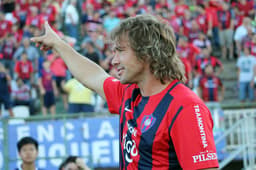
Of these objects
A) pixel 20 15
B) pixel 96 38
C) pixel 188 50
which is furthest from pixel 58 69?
pixel 20 15

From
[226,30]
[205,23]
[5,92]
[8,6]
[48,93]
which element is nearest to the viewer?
[5,92]

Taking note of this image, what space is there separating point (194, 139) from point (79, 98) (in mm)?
10124

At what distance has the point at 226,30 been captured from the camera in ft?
59.0

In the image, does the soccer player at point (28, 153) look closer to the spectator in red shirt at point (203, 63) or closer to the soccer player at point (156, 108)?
the soccer player at point (156, 108)

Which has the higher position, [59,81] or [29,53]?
[29,53]

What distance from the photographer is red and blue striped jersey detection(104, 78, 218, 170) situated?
3197 mm

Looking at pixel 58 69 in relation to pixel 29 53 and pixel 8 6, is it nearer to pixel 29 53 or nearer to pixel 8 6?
pixel 29 53

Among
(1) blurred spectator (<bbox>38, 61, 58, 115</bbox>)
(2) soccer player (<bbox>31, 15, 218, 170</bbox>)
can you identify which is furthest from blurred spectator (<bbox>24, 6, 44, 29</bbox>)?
(2) soccer player (<bbox>31, 15, 218, 170</bbox>)

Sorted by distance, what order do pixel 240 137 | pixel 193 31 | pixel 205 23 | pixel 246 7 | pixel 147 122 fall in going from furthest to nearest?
pixel 246 7
pixel 205 23
pixel 193 31
pixel 240 137
pixel 147 122

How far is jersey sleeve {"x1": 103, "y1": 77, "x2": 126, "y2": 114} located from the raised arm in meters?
0.10

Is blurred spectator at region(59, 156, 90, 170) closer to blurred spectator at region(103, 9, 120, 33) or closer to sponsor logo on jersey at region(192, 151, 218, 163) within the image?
sponsor logo on jersey at region(192, 151, 218, 163)

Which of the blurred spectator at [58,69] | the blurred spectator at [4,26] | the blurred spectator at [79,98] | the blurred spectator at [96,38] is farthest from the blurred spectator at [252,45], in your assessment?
the blurred spectator at [4,26]

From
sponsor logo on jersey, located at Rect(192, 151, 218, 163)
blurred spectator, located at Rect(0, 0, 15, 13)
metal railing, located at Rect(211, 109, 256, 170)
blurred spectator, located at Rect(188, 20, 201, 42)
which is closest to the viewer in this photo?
sponsor logo on jersey, located at Rect(192, 151, 218, 163)

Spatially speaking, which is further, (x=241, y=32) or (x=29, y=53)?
(x=241, y=32)
